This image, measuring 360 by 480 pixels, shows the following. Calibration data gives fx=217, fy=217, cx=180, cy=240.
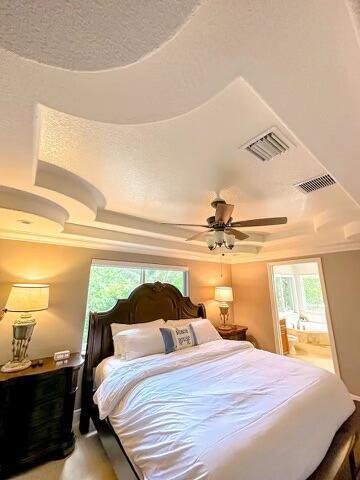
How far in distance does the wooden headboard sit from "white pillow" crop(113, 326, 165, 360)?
0.79 ft

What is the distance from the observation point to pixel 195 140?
4.78ft

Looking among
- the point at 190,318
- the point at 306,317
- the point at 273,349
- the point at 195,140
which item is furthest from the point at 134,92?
the point at 306,317

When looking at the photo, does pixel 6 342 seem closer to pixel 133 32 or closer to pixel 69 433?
pixel 69 433

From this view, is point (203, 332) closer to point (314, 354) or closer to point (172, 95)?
point (172, 95)

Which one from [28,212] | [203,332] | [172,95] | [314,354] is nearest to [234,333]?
[203,332]

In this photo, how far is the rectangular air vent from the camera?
1.43 m

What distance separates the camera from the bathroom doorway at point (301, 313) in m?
5.04

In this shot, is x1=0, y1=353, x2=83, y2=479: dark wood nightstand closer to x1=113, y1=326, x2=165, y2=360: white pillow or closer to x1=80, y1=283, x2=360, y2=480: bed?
x1=80, y1=283, x2=360, y2=480: bed

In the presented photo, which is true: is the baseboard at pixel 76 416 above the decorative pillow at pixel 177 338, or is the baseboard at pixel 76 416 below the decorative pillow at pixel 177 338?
below

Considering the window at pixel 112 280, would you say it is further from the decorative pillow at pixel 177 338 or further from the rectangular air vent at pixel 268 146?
the rectangular air vent at pixel 268 146

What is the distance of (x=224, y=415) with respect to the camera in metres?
1.48

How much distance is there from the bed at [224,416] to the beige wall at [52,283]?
44 centimetres

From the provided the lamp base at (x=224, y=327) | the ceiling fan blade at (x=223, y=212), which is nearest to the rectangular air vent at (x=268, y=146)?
the ceiling fan blade at (x=223, y=212)

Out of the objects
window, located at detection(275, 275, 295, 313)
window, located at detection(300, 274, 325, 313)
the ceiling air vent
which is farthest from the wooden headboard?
window, located at detection(300, 274, 325, 313)
